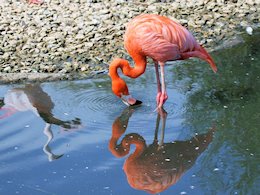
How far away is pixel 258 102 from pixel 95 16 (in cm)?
314

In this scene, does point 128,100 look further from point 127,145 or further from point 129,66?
point 127,145

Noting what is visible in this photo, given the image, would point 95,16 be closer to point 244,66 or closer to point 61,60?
point 61,60

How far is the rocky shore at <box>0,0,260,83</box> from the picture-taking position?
21.2 ft

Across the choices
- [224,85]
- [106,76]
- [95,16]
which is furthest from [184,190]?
[95,16]

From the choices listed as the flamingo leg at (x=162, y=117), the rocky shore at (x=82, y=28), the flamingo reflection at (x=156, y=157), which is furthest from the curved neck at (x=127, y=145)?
the rocky shore at (x=82, y=28)

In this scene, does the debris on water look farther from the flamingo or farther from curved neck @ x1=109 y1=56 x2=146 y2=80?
curved neck @ x1=109 y1=56 x2=146 y2=80

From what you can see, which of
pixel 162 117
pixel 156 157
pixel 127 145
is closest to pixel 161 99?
pixel 162 117

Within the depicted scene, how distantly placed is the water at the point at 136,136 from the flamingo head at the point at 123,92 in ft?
0.23

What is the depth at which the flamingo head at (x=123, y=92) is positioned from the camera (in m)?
4.95

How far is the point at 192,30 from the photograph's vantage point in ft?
23.8

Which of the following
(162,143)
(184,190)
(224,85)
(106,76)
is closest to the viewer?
(184,190)

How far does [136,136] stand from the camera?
4.72 m

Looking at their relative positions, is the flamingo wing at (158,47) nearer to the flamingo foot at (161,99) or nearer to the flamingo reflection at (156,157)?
the flamingo foot at (161,99)

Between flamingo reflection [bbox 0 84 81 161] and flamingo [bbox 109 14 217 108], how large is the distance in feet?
1.69
